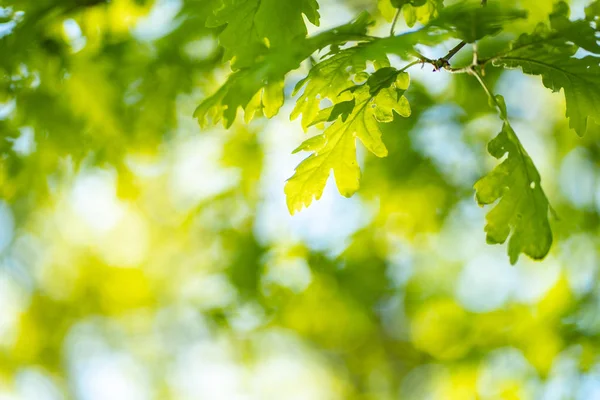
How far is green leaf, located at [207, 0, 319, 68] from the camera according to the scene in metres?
1.21

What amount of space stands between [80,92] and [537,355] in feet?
8.88

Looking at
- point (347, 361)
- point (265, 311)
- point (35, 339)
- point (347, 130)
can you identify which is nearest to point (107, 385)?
point (35, 339)

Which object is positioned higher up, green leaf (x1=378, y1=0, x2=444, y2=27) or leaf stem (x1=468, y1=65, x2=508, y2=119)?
green leaf (x1=378, y1=0, x2=444, y2=27)

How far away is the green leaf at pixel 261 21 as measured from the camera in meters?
1.21

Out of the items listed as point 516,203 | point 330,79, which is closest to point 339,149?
point 330,79

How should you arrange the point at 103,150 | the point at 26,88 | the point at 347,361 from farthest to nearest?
1. the point at 347,361
2. the point at 103,150
3. the point at 26,88

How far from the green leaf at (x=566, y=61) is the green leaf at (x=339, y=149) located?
28 centimetres

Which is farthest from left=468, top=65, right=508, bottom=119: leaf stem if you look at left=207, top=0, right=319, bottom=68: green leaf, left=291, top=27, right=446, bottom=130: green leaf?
left=207, top=0, right=319, bottom=68: green leaf

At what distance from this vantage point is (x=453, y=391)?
3539 millimetres

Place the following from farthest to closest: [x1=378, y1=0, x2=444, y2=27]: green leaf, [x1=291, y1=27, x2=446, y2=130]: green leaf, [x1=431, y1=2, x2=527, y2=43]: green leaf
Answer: [x1=378, y1=0, x2=444, y2=27]: green leaf < [x1=291, y1=27, x2=446, y2=130]: green leaf < [x1=431, y1=2, x2=527, y2=43]: green leaf

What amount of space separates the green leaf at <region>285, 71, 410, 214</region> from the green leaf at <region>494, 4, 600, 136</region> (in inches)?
10.8

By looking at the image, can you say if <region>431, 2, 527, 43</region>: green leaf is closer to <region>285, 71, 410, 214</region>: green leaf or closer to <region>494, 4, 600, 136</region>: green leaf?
<region>494, 4, 600, 136</region>: green leaf

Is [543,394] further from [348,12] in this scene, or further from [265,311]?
[348,12]

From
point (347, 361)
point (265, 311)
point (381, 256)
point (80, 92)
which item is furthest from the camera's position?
point (347, 361)
